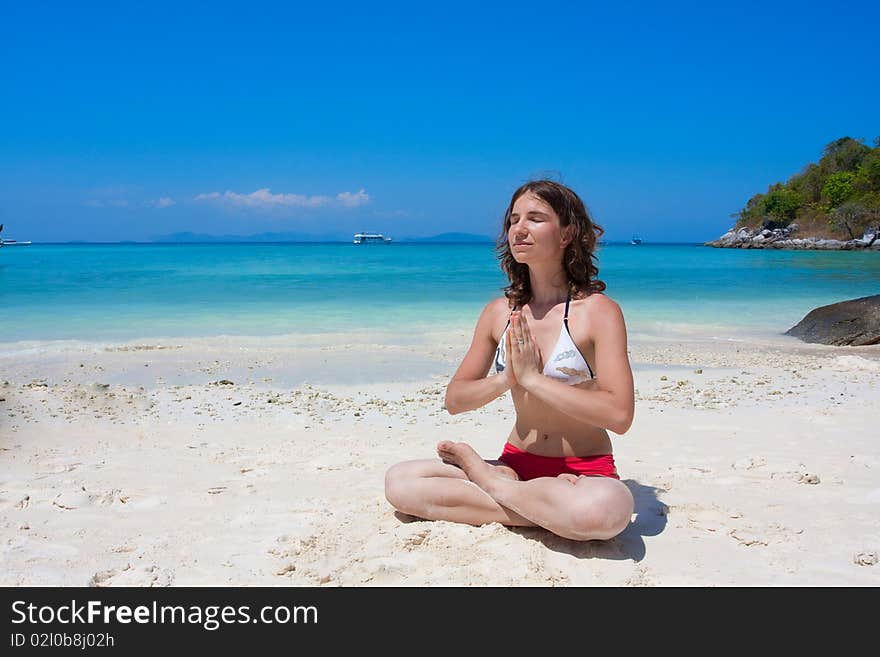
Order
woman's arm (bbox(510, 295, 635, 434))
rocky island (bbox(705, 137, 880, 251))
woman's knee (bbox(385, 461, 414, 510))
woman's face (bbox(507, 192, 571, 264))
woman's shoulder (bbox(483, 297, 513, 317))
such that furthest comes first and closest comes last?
rocky island (bbox(705, 137, 880, 251)) → woman's shoulder (bbox(483, 297, 513, 317)) → woman's knee (bbox(385, 461, 414, 510)) → woman's face (bbox(507, 192, 571, 264)) → woman's arm (bbox(510, 295, 635, 434))

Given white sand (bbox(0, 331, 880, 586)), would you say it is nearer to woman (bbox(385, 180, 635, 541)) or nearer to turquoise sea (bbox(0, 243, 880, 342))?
woman (bbox(385, 180, 635, 541))

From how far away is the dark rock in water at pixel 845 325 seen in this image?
11.3m

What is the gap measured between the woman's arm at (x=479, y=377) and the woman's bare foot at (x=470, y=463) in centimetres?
20

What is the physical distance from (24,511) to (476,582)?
2.63m

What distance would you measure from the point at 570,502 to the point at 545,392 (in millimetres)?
519

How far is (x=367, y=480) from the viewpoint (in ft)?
15.5

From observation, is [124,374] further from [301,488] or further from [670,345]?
[670,345]

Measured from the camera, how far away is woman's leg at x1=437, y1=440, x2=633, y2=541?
329 cm

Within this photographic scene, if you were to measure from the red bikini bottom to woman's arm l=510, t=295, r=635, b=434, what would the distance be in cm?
30

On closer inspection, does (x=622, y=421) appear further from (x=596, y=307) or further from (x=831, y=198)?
(x=831, y=198)

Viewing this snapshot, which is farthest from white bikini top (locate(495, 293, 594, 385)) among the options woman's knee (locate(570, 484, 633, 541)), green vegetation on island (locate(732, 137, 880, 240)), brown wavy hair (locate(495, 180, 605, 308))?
green vegetation on island (locate(732, 137, 880, 240))

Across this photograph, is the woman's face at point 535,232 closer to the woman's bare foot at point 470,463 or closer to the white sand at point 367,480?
the woman's bare foot at point 470,463
